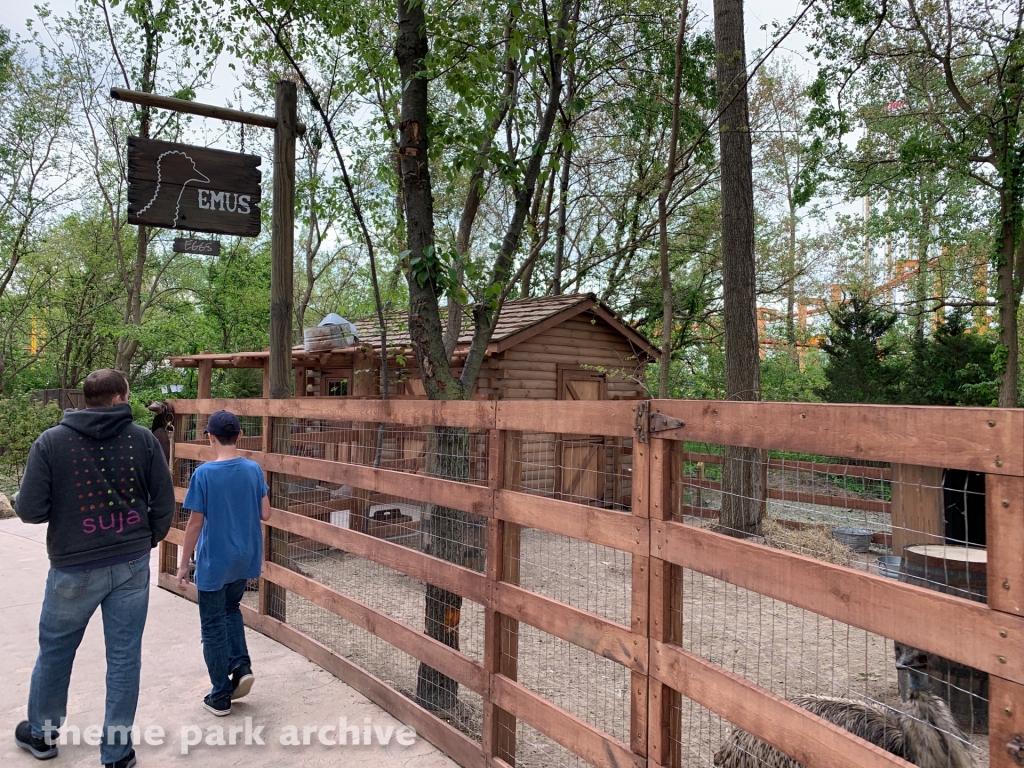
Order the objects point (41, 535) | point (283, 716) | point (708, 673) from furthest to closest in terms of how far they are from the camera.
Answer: point (41, 535) → point (283, 716) → point (708, 673)

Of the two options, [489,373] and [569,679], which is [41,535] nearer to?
[489,373]

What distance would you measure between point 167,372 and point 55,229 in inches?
203

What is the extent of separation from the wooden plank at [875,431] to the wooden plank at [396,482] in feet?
4.13

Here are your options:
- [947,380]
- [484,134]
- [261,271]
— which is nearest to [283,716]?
[484,134]

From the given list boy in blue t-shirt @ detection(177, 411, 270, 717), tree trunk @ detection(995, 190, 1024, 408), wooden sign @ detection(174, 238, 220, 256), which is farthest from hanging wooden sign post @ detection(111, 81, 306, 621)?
tree trunk @ detection(995, 190, 1024, 408)

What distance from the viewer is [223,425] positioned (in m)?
3.88

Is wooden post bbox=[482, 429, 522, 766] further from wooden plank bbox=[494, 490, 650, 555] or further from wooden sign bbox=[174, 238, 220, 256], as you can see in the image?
wooden sign bbox=[174, 238, 220, 256]

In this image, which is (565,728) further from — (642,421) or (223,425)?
(223,425)

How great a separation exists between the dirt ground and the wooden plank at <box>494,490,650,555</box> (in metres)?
1.11

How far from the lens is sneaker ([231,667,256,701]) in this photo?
148 inches

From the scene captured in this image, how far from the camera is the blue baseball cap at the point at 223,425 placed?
12.7ft

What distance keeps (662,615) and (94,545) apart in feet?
7.84

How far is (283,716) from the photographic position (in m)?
3.70

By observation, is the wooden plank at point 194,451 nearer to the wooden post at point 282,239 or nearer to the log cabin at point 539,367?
the wooden post at point 282,239
